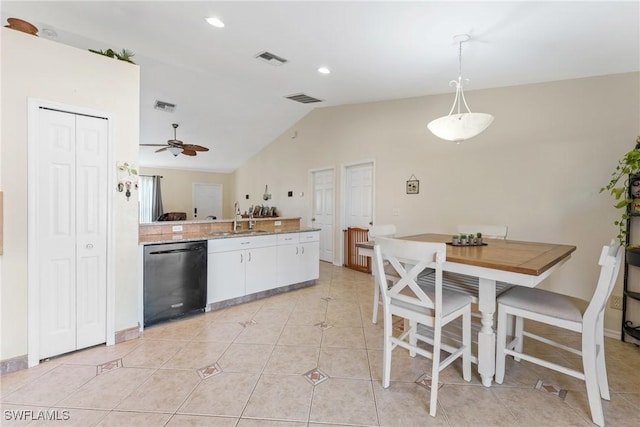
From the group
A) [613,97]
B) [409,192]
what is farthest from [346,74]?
[613,97]

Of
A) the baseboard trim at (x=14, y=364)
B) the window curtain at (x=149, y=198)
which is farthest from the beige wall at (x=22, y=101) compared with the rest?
the window curtain at (x=149, y=198)

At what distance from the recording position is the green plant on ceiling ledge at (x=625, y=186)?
7.51 feet

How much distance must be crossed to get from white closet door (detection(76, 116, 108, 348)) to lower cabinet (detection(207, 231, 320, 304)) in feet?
3.17

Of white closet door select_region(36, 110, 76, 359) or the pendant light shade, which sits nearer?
white closet door select_region(36, 110, 76, 359)

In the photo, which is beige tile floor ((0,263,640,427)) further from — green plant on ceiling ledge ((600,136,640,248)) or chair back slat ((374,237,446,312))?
green plant on ceiling ledge ((600,136,640,248))

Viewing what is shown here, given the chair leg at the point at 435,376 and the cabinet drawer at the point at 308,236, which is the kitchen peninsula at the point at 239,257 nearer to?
the cabinet drawer at the point at 308,236

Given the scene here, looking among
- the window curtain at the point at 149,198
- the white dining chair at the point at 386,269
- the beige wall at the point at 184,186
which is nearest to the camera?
the white dining chair at the point at 386,269

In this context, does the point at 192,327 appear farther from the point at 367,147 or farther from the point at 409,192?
→ the point at 367,147

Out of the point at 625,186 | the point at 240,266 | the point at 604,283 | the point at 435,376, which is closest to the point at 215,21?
the point at 240,266

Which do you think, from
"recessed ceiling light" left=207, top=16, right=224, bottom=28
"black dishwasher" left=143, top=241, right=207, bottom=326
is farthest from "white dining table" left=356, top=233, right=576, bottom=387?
"recessed ceiling light" left=207, top=16, right=224, bottom=28

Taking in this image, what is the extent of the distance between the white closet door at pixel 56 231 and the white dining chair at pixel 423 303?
2384 mm

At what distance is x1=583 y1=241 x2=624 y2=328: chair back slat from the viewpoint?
151 cm

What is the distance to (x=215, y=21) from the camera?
2.37m

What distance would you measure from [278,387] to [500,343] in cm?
152
